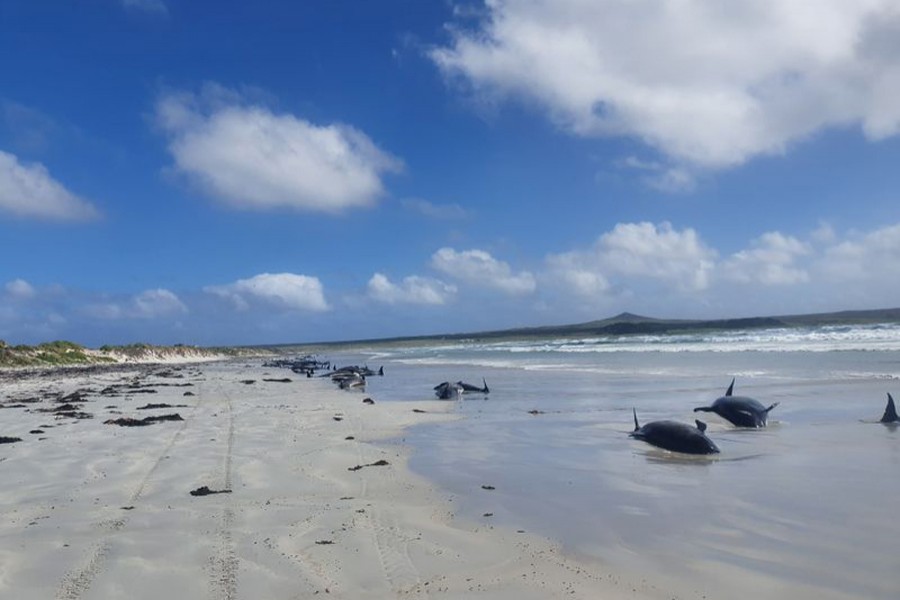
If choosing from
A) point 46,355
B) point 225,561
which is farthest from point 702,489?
point 46,355

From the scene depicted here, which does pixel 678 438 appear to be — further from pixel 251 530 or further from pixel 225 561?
pixel 225 561

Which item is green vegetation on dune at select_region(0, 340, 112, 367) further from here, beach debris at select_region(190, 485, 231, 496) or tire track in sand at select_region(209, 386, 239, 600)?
tire track in sand at select_region(209, 386, 239, 600)

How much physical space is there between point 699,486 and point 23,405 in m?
16.1

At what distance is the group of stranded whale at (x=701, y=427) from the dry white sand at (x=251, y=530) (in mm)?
3456

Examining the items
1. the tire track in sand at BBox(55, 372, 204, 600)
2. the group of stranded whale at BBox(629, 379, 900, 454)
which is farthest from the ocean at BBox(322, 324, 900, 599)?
the tire track in sand at BBox(55, 372, 204, 600)

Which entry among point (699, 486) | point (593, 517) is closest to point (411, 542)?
point (593, 517)

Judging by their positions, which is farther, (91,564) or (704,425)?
(704,425)

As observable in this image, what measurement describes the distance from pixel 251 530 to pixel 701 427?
6197 mm

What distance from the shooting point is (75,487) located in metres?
7.04

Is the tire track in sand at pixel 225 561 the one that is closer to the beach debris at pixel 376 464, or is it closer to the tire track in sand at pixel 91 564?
the tire track in sand at pixel 91 564

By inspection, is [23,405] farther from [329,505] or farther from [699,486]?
[699,486]

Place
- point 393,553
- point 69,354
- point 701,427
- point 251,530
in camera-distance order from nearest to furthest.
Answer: point 393,553 < point 251,530 < point 701,427 < point 69,354

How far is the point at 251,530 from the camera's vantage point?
17.7 ft

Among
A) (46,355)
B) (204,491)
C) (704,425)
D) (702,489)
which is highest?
(46,355)
